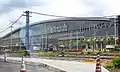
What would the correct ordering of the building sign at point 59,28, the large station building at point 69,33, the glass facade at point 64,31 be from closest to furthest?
1. the large station building at point 69,33
2. the glass facade at point 64,31
3. the building sign at point 59,28

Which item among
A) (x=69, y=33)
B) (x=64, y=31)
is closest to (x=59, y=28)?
(x=64, y=31)

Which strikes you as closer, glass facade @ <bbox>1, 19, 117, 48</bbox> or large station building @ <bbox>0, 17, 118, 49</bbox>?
large station building @ <bbox>0, 17, 118, 49</bbox>

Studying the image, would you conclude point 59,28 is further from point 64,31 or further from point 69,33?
point 69,33

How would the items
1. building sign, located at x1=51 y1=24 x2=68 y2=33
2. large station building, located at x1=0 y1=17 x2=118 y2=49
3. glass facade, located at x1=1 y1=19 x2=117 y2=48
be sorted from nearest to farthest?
large station building, located at x1=0 y1=17 x2=118 y2=49 < glass facade, located at x1=1 y1=19 x2=117 y2=48 < building sign, located at x1=51 y1=24 x2=68 y2=33

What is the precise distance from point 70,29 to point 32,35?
16018 millimetres

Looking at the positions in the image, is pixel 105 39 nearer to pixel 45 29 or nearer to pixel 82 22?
pixel 82 22

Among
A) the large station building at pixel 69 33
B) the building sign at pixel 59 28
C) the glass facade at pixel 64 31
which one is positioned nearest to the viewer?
the large station building at pixel 69 33

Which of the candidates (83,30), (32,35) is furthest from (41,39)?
(83,30)

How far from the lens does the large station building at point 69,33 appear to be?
328ft

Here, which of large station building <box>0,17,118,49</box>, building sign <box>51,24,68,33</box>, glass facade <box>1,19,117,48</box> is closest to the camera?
large station building <box>0,17,118,49</box>

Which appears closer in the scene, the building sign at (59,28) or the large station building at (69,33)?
the large station building at (69,33)

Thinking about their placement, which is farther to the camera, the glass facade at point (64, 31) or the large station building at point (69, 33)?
the glass facade at point (64, 31)

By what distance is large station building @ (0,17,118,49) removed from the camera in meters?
100

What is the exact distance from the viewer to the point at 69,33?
117 metres
